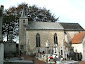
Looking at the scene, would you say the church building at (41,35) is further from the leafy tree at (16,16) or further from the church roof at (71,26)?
the leafy tree at (16,16)

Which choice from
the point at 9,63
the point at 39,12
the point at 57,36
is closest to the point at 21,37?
the point at 57,36

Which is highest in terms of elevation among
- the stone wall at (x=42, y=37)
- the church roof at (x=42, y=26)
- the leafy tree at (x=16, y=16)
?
the leafy tree at (x=16, y=16)

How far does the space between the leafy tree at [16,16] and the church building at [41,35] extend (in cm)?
447

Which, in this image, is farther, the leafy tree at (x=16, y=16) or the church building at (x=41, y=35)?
the leafy tree at (x=16, y=16)

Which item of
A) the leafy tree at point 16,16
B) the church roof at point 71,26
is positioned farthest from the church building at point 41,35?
the leafy tree at point 16,16

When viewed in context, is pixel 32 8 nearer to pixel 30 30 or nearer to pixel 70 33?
pixel 30 30

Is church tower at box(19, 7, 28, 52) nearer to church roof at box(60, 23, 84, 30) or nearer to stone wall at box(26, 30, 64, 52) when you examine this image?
stone wall at box(26, 30, 64, 52)

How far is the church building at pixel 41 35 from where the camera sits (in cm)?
2883

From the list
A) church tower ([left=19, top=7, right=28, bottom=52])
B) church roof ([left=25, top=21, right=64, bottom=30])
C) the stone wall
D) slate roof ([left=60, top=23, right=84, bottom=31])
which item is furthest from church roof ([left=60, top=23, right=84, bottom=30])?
church tower ([left=19, top=7, right=28, bottom=52])

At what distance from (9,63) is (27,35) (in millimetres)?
16215

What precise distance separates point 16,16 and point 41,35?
966cm

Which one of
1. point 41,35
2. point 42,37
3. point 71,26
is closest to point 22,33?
point 41,35

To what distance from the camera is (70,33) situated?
32.0 m

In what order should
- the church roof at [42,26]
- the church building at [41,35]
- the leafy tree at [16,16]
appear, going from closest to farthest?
1. the church building at [41,35]
2. the church roof at [42,26]
3. the leafy tree at [16,16]
